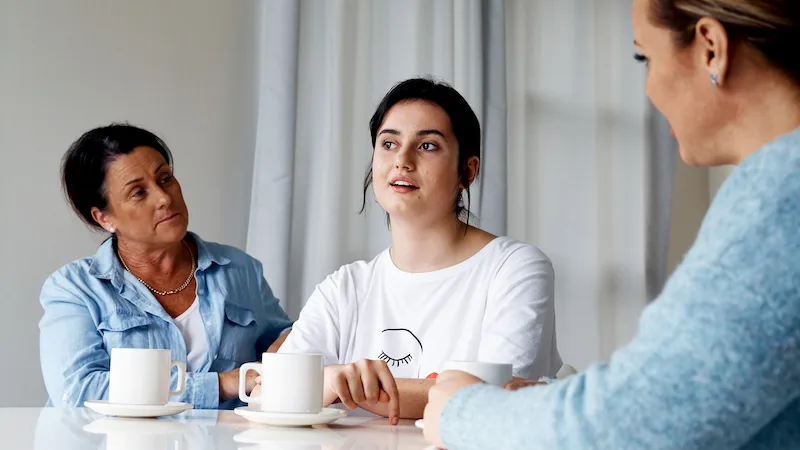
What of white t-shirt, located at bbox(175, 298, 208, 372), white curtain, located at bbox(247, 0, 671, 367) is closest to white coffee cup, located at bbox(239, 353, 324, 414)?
white t-shirt, located at bbox(175, 298, 208, 372)

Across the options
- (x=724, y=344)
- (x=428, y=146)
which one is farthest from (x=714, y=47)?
(x=428, y=146)

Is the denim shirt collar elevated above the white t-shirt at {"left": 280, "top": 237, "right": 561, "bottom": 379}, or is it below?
above

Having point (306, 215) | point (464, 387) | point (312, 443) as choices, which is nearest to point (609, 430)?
point (464, 387)

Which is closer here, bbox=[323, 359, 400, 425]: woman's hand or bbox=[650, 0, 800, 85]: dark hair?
bbox=[650, 0, 800, 85]: dark hair

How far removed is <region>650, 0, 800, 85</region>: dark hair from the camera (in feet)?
2.19

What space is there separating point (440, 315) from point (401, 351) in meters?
0.11

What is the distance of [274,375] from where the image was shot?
3.75ft

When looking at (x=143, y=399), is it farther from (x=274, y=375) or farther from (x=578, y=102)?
(x=578, y=102)

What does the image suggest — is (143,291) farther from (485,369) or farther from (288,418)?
(485,369)

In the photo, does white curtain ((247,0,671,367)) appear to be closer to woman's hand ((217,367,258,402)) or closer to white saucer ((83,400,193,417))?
woman's hand ((217,367,258,402))

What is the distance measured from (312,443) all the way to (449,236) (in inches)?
36.0

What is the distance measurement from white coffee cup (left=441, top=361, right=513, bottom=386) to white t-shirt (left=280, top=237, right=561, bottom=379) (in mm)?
535

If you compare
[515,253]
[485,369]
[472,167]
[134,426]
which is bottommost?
[134,426]

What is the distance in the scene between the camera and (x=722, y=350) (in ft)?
1.78
